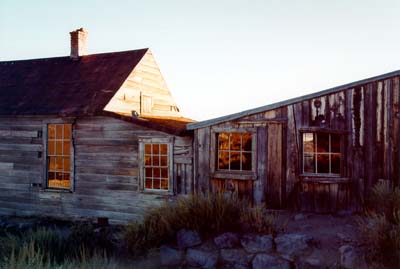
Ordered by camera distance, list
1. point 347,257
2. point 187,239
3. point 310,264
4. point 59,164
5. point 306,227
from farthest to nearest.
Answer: point 59,164, point 306,227, point 187,239, point 310,264, point 347,257

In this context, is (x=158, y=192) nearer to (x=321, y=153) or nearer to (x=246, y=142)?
(x=246, y=142)

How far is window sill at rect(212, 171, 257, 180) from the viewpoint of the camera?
1210 centimetres

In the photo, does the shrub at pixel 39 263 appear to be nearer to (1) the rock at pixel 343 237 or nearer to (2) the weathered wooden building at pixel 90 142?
(1) the rock at pixel 343 237

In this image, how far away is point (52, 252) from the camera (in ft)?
31.5

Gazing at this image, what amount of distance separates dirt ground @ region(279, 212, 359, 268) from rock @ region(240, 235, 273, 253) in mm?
871

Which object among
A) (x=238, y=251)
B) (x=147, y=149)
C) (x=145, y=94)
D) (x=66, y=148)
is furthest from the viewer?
(x=145, y=94)

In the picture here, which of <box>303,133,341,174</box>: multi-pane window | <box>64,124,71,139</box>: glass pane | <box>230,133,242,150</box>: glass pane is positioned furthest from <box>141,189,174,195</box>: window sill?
<box>303,133,341,174</box>: multi-pane window

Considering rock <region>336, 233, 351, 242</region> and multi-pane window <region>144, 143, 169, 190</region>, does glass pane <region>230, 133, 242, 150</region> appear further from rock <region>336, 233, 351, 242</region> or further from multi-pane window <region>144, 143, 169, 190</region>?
rock <region>336, 233, 351, 242</region>

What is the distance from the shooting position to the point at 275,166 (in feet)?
39.2

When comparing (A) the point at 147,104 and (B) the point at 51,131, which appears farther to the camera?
(A) the point at 147,104

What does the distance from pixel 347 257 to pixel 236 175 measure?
14.8 ft

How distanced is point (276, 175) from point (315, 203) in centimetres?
121

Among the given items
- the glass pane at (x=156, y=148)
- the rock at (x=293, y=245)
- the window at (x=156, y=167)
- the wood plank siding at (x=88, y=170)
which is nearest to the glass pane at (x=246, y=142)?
the wood plank siding at (x=88, y=170)

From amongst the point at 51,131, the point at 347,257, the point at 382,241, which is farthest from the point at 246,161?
the point at 51,131
